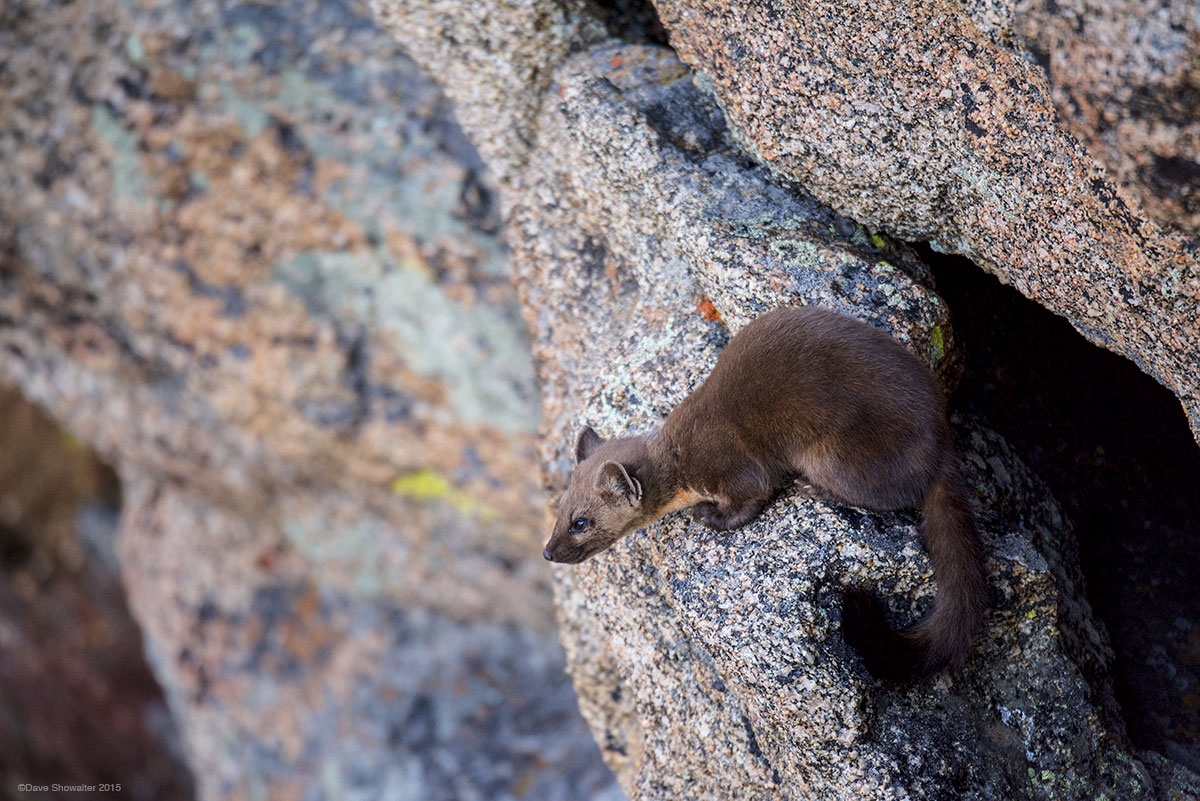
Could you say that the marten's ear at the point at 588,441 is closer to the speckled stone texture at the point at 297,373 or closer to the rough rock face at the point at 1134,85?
the speckled stone texture at the point at 297,373

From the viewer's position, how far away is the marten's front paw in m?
3.39

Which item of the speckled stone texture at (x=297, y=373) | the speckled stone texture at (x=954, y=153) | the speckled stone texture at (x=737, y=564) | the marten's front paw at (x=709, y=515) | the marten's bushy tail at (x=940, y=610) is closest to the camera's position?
the speckled stone texture at (x=954, y=153)

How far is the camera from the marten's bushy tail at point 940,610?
2.93 meters

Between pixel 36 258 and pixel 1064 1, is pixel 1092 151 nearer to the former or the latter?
pixel 1064 1

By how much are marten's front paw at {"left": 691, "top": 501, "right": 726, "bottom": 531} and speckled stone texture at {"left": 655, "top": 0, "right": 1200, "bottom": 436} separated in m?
1.17

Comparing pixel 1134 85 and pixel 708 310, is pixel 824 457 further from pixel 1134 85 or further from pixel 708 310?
pixel 1134 85

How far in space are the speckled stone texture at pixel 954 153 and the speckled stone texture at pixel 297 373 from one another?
7.34 ft

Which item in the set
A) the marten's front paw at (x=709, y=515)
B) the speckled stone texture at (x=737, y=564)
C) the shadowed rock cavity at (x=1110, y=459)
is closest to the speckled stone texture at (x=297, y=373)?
the speckled stone texture at (x=737, y=564)

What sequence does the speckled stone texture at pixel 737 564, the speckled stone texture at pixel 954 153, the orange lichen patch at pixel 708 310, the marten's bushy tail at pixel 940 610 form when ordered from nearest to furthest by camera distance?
the speckled stone texture at pixel 954 153
the marten's bushy tail at pixel 940 610
the speckled stone texture at pixel 737 564
the orange lichen patch at pixel 708 310

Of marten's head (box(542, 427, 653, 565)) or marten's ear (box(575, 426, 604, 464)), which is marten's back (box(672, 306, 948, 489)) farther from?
marten's ear (box(575, 426, 604, 464))

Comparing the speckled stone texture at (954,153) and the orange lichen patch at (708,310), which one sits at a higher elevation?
the speckled stone texture at (954,153)

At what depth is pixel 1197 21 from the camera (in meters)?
2.01

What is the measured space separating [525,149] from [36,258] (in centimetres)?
338

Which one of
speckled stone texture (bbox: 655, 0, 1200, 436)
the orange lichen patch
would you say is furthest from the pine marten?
speckled stone texture (bbox: 655, 0, 1200, 436)
